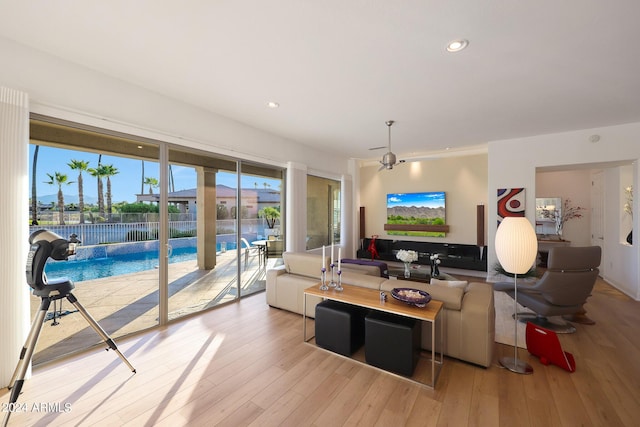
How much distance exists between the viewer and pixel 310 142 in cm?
530

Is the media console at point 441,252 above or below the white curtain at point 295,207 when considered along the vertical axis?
below

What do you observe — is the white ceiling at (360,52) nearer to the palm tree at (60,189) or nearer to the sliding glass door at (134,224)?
the sliding glass door at (134,224)

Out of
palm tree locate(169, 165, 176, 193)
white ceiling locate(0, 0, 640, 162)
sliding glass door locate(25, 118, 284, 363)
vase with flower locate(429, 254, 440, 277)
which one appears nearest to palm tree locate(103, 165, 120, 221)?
sliding glass door locate(25, 118, 284, 363)

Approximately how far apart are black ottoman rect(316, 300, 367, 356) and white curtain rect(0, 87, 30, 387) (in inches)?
98.9

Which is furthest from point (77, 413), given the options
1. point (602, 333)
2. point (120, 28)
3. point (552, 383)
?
point (602, 333)

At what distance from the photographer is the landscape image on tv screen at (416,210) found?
630cm

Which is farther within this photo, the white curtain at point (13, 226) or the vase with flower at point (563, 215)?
the vase with flower at point (563, 215)

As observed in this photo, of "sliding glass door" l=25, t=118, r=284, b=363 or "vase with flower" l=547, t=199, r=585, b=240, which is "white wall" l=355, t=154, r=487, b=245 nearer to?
"vase with flower" l=547, t=199, r=585, b=240

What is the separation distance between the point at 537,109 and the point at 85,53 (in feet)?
17.1

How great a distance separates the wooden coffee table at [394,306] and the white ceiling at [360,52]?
2.22 metres

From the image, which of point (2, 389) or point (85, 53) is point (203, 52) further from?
point (2, 389)

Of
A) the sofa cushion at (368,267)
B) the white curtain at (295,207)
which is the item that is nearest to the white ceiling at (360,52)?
the white curtain at (295,207)

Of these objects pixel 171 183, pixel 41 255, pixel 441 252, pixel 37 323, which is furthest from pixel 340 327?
pixel 441 252

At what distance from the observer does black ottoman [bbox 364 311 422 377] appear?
84.7 inches
